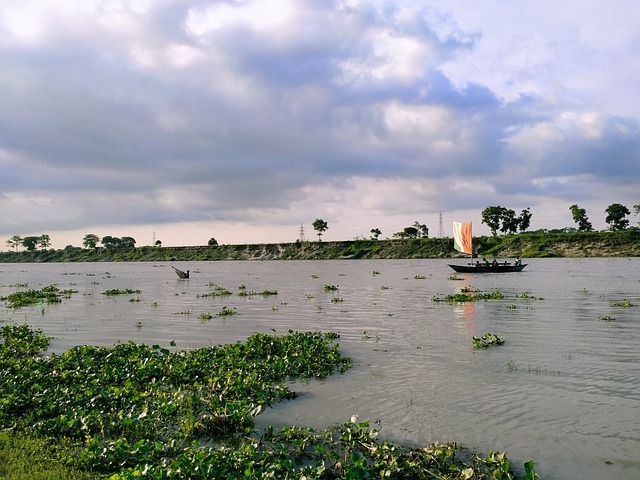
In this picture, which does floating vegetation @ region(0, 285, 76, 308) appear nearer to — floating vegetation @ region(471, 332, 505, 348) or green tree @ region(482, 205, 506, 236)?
floating vegetation @ region(471, 332, 505, 348)

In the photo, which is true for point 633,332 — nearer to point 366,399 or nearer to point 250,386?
point 366,399

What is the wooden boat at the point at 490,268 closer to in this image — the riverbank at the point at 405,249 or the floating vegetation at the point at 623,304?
the floating vegetation at the point at 623,304

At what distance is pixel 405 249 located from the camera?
14338 centimetres

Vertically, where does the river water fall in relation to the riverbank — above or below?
below

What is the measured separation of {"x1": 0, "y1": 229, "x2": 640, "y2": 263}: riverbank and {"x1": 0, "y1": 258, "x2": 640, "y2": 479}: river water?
9146 cm

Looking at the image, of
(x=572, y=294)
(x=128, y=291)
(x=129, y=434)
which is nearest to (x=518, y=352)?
(x=129, y=434)

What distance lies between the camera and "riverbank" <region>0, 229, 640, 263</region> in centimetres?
11512

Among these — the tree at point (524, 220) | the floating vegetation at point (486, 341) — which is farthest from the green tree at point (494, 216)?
the floating vegetation at point (486, 341)

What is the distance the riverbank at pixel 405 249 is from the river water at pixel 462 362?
9146cm

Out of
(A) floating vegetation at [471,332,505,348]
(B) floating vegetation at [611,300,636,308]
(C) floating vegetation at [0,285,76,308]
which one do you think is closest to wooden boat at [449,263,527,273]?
(B) floating vegetation at [611,300,636,308]

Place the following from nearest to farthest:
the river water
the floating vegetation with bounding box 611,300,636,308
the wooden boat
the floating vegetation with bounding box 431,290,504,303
Result: the river water < the floating vegetation with bounding box 611,300,636,308 < the floating vegetation with bounding box 431,290,504,303 < the wooden boat

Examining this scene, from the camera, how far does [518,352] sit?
17047mm

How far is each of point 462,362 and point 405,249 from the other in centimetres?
12939

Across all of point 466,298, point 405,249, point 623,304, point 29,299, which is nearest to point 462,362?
point 623,304
